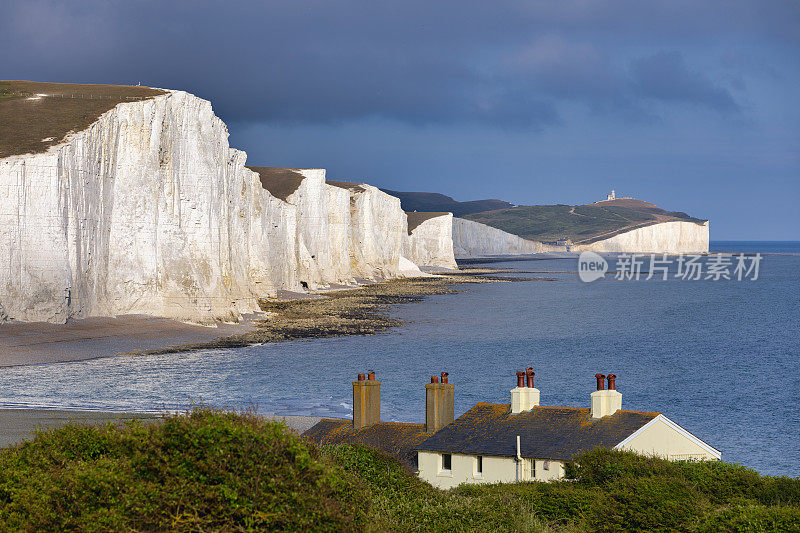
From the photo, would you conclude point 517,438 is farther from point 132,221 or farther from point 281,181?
point 281,181

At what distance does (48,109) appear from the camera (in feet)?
201

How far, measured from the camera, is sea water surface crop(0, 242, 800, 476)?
116ft

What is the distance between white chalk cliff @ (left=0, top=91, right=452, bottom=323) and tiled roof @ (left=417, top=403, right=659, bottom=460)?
36.8 metres

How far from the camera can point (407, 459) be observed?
18750 mm

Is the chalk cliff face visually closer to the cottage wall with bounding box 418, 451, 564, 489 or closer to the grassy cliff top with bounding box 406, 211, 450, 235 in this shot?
the grassy cliff top with bounding box 406, 211, 450, 235

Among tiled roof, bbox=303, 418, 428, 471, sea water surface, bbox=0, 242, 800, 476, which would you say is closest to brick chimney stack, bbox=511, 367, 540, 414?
tiled roof, bbox=303, 418, 428, 471

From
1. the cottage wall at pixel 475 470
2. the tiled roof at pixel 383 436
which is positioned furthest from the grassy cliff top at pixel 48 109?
the cottage wall at pixel 475 470

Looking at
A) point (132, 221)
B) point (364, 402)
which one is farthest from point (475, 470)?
point (132, 221)

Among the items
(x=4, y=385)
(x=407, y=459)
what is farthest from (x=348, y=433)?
(x=4, y=385)

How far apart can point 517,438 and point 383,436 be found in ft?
11.3

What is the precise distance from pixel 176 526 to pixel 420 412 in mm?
28101

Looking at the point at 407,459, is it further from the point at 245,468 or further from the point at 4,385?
the point at 4,385

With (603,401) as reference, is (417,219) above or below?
above

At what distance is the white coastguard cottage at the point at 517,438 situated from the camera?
18141 millimetres
